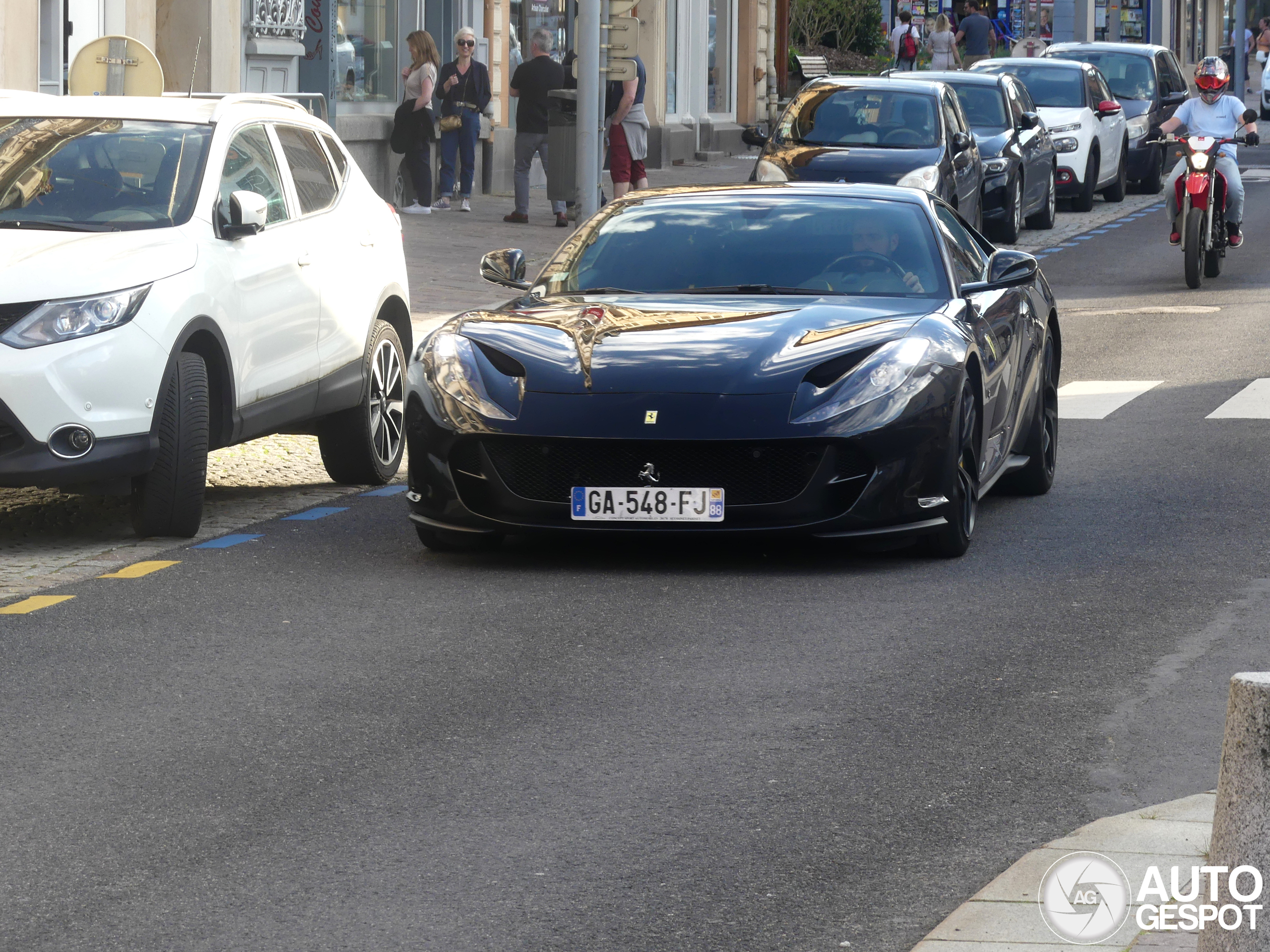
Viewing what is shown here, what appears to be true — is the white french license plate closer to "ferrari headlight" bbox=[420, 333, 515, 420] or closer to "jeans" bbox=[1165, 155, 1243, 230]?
"ferrari headlight" bbox=[420, 333, 515, 420]

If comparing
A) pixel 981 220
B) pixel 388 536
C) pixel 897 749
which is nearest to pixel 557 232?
pixel 981 220

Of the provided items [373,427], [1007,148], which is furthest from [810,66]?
[373,427]

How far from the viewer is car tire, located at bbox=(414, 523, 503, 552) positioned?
8375mm

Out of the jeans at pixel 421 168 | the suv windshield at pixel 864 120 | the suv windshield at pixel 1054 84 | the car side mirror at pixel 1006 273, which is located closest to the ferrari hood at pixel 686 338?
the car side mirror at pixel 1006 273

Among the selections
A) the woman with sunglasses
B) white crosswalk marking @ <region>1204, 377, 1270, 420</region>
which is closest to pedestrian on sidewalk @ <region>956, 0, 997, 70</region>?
the woman with sunglasses

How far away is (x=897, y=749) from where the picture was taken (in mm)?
5684

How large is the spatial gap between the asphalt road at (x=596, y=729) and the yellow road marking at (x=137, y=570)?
16 centimetres

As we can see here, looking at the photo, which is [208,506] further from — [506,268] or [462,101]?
[462,101]

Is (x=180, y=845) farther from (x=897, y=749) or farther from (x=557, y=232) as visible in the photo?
(x=557, y=232)

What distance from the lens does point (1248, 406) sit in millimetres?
12734

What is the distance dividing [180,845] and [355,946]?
0.78 meters

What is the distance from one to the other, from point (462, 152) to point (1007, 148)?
6.10 metres

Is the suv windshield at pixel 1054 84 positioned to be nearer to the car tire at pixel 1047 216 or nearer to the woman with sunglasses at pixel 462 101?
the car tire at pixel 1047 216

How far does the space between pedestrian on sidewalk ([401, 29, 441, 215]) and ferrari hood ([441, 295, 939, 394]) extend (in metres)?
16.8
